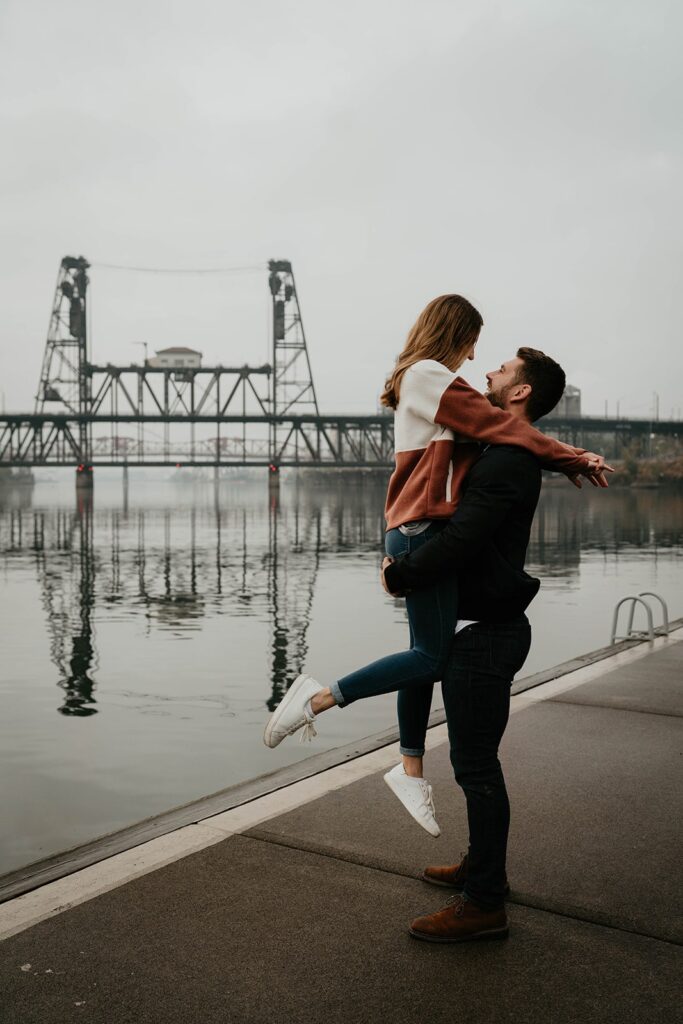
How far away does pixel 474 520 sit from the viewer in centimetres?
296

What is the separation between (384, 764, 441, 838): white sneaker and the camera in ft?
11.0

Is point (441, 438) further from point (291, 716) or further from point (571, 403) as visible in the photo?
point (571, 403)

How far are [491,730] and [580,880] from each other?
0.80 m

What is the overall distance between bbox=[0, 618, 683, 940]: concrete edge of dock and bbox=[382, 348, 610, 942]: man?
1128mm

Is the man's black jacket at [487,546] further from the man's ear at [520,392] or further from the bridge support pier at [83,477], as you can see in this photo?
the bridge support pier at [83,477]

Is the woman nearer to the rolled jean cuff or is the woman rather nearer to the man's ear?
the rolled jean cuff

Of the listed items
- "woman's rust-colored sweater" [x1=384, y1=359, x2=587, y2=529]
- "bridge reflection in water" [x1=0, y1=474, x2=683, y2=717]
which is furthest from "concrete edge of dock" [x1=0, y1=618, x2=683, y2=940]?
"bridge reflection in water" [x1=0, y1=474, x2=683, y2=717]

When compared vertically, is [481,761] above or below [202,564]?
above

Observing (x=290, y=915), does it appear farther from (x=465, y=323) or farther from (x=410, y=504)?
(x=465, y=323)

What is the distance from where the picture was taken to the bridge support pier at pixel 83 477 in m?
→ 89.6

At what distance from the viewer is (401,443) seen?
315 cm

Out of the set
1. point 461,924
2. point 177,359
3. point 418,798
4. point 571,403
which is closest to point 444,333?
point 418,798

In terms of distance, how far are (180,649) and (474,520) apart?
9.65 meters

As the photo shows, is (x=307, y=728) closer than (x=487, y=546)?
No
